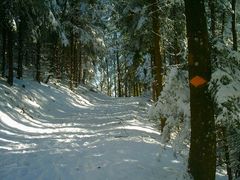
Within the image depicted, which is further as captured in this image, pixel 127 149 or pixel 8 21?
pixel 8 21

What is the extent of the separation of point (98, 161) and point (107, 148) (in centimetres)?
158

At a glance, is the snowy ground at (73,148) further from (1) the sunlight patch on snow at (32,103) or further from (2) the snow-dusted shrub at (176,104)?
(2) the snow-dusted shrub at (176,104)

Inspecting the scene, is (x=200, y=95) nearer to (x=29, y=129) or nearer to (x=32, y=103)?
(x=29, y=129)

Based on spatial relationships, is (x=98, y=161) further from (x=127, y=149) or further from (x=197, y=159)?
(x=197, y=159)

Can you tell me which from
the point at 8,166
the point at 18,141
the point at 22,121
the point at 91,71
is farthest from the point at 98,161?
the point at 91,71

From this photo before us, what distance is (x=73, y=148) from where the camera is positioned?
1247 cm

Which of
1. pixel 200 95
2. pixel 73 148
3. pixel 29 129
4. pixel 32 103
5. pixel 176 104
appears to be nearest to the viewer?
pixel 200 95

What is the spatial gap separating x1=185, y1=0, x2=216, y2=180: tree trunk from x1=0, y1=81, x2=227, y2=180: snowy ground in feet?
9.17

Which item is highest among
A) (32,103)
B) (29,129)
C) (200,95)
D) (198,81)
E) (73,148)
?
(198,81)

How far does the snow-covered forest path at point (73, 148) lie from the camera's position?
32.1 feet

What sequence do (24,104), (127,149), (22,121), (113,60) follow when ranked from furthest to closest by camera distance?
(113,60)
(24,104)
(22,121)
(127,149)

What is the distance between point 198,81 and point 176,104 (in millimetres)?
1989

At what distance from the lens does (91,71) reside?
5003cm

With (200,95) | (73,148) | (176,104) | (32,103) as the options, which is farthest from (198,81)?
(32,103)
